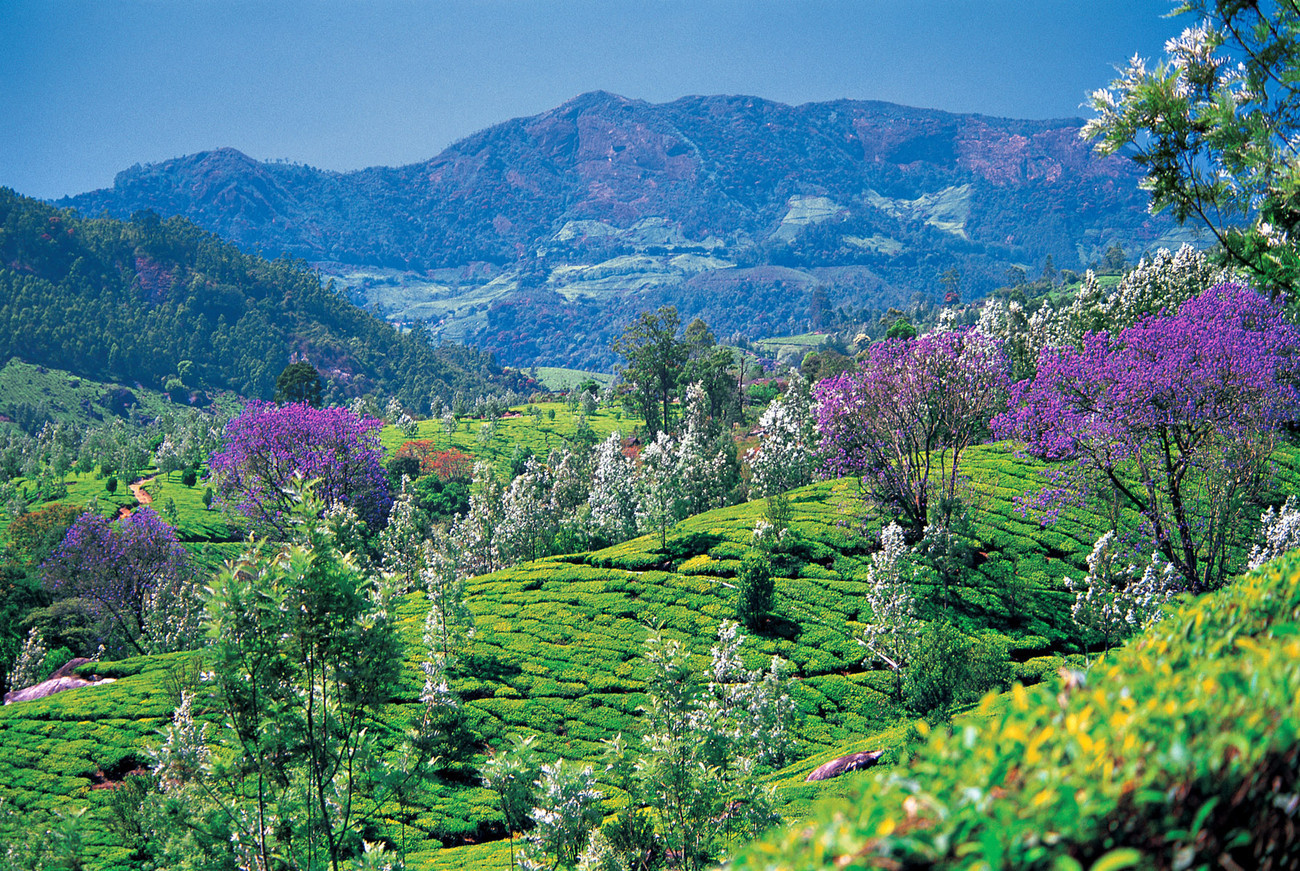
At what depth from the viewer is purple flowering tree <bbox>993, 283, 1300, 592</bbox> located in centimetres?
2094

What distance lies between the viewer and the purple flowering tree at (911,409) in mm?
29656

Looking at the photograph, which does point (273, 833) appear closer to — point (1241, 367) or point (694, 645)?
point (694, 645)

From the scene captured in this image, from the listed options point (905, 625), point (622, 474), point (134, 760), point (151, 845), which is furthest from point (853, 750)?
point (622, 474)

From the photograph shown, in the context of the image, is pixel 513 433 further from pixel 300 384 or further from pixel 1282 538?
pixel 1282 538

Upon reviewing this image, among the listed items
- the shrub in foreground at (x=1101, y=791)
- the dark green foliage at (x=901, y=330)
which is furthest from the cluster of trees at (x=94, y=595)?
the dark green foliage at (x=901, y=330)

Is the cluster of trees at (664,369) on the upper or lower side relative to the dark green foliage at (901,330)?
lower

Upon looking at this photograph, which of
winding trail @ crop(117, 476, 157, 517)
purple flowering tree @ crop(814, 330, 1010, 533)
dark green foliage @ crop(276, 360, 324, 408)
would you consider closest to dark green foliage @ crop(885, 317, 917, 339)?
purple flowering tree @ crop(814, 330, 1010, 533)

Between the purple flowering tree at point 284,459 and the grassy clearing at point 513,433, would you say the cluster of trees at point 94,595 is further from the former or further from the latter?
the grassy clearing at point 513,433

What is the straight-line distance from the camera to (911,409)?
30328 millimetres

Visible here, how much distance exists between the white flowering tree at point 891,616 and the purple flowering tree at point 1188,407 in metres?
7.04

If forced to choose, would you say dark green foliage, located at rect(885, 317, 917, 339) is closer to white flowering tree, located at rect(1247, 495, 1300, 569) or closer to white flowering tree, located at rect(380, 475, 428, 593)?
white flowering tree, located at rect(380, 475, 428, 593)

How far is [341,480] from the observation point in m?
43.2

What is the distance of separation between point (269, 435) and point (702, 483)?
26.8 metres

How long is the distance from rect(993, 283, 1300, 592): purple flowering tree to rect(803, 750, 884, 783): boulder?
35.0 ft
